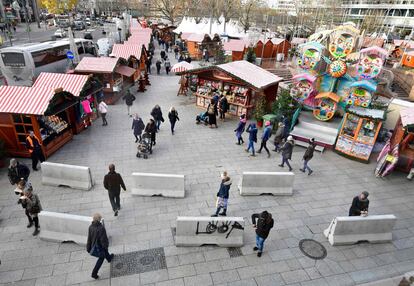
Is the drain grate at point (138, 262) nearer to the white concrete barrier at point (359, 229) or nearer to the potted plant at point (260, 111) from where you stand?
the white concrete barrier at point (359, 229)

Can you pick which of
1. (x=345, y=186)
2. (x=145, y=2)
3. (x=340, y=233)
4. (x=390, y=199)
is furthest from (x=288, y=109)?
(x=145, y=2)

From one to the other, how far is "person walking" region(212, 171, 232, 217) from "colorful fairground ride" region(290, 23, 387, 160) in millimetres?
7239

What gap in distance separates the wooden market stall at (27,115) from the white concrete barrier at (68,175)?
2.21m

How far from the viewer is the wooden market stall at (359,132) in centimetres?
1213

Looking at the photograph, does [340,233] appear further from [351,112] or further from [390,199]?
[351,112]

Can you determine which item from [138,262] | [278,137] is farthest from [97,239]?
[278,137]

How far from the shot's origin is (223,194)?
317 inches

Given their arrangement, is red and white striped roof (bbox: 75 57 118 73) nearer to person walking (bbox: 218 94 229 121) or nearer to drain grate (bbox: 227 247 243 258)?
person walking (bbox: 218 94 229 121)

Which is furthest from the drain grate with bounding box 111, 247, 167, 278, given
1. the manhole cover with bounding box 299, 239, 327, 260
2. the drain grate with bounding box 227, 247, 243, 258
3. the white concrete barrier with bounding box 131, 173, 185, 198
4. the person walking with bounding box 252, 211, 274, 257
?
the manhole cover with bounding box 299, 239, 327, 260

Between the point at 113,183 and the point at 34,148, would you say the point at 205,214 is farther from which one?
the point at 34,148

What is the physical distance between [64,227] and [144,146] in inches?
209

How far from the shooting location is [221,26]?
134ft

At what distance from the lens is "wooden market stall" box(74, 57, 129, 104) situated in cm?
1822

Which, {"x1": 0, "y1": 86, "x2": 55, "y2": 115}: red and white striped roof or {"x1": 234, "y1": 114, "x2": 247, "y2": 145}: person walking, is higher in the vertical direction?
{"x1": 0, "y1": 86, "x2": 55, "y2": 115}: red and white striped roof
